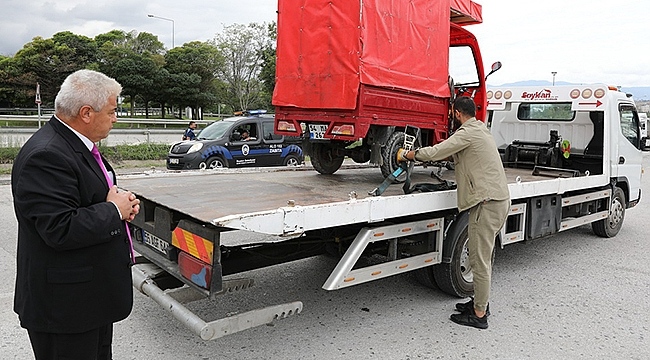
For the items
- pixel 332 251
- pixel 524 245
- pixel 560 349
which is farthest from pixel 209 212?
pixel 524 245

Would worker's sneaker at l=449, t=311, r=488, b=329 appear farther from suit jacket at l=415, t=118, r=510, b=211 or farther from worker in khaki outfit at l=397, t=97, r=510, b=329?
suit jacket at l=415, t=118, r=510, b=211

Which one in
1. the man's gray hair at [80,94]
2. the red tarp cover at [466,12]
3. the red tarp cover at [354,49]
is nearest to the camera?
the man's gray hair at [80,94]

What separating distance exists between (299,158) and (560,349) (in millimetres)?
11078

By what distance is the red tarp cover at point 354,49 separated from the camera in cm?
550

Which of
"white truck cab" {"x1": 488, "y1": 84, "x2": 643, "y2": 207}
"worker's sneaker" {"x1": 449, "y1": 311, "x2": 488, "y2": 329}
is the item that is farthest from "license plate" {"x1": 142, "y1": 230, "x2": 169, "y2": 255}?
"white truck cab" {"x1": 488, "y1": 84, "x2": 643, "y2": 207}

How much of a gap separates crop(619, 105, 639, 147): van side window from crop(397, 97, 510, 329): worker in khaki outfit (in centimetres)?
438

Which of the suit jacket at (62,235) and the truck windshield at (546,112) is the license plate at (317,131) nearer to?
the suit jacket at (62,235)

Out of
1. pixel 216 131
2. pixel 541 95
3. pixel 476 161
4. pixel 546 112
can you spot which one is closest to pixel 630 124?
pixel 546 112

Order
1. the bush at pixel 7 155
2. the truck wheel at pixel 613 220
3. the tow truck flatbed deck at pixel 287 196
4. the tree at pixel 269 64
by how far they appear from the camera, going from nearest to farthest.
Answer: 1. the tow truck flatbed deck at pixel 287 196
2. the truck wheel at pixel 613 220
3. the bush at pixel 7 155
4. the tree at pixel 269 64

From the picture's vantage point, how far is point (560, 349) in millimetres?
4219

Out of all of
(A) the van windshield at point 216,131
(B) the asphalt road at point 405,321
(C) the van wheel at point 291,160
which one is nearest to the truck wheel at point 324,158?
(B) the asphalt road at point 405,321

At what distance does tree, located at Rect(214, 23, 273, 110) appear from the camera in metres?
38.1

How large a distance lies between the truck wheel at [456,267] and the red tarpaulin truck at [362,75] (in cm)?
111

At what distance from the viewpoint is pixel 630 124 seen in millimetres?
8289
